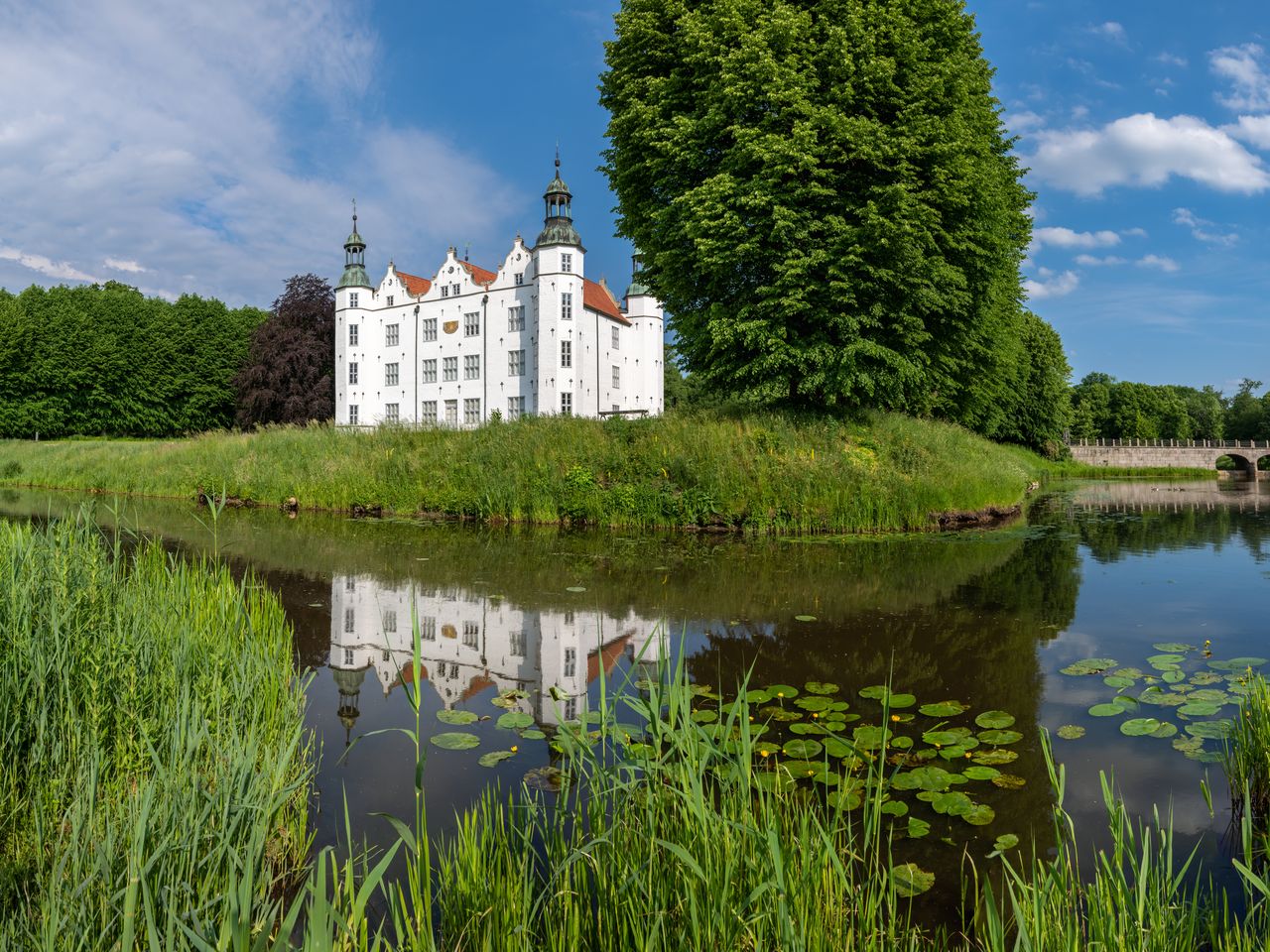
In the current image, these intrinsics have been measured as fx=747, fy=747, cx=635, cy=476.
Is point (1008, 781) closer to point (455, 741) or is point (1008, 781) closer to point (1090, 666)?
point (1090, 666)

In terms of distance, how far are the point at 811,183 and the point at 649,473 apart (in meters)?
7.28

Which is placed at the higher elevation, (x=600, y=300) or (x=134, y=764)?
(x=600, y=300)

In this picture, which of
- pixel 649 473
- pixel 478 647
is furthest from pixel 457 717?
pixel 649 473

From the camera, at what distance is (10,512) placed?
681 inches

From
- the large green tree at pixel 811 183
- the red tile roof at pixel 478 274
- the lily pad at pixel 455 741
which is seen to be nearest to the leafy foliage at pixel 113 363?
the red tile roof at pixel 478 274

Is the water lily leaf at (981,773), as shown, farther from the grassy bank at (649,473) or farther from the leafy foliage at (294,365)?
the leafy foliage at (294,365)

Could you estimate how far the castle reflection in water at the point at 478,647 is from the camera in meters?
5.46

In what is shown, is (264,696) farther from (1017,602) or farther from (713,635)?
(1017,602)

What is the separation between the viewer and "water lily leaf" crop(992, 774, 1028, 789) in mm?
3814

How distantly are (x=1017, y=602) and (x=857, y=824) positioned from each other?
607cm

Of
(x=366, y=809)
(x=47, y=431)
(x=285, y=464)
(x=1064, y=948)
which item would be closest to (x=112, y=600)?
(x=366, y=809)

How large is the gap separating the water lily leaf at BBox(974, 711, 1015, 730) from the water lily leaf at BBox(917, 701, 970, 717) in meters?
0.14

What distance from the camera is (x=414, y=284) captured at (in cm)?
5022

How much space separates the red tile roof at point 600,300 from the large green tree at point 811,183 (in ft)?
79.9
